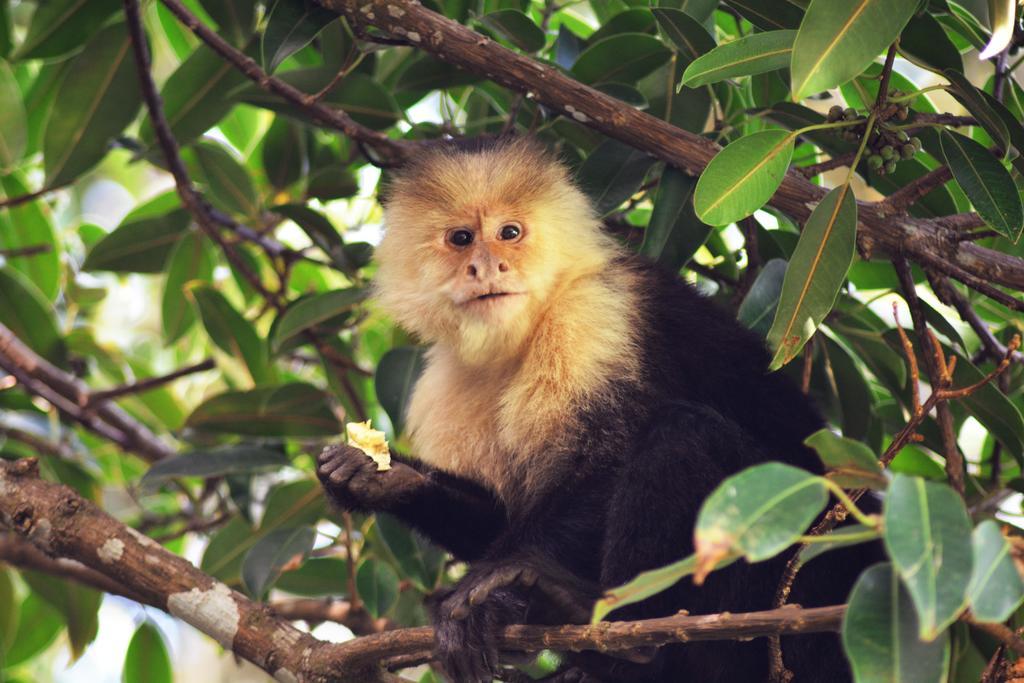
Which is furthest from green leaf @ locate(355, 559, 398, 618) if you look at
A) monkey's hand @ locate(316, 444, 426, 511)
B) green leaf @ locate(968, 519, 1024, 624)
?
green leaf @ locate(968, 519, 1024, 624)

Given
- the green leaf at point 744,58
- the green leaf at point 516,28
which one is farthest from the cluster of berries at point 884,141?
the green leaf at point 516,28

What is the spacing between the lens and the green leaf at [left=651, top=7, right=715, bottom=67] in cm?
240

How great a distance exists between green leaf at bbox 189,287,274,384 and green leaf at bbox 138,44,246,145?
0.53 meters

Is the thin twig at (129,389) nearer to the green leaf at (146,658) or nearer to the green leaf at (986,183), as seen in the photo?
the green leaf at (146,658)

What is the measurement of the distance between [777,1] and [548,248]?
2.54ft

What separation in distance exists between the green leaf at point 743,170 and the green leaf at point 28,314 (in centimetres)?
248

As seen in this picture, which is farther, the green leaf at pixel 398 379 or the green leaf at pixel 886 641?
the green leaf at pixel 398 379


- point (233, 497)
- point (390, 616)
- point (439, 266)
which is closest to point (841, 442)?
point (439, 266)

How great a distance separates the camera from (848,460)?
1.43 m

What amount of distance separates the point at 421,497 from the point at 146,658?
1.48 meters

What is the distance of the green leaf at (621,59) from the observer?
105 inches

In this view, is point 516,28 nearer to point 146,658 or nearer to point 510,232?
point 510,232

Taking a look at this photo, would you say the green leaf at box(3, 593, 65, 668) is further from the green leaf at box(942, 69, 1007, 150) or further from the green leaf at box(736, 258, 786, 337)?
the green leaf at box(942, 69, 1007, 150)

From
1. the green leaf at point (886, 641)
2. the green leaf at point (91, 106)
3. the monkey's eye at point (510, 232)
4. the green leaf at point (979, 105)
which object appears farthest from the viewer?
the green leaf at point (91, 106)
